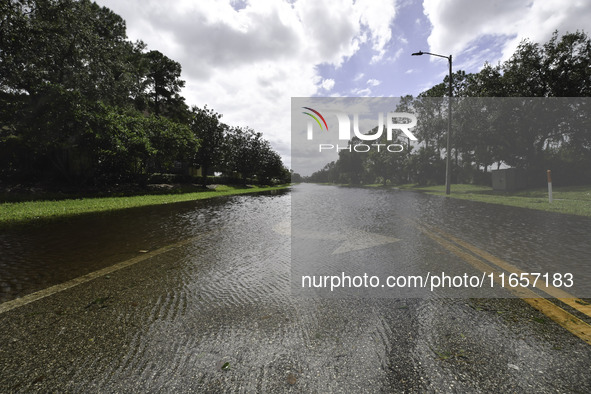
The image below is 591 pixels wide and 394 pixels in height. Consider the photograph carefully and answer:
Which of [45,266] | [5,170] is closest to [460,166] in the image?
[45,266]

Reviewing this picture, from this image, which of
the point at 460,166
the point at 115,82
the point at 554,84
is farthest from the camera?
the point at 460,166

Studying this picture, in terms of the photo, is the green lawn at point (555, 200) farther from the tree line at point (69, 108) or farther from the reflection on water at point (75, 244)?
the tree line at point (69, 108)

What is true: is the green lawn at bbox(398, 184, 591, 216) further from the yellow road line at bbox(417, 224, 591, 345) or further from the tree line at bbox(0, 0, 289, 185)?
the tree line at bbox(0, 0, 289, 185)

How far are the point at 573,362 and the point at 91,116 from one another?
2054cm

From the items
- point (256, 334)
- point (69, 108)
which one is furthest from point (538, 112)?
point (69, 108)

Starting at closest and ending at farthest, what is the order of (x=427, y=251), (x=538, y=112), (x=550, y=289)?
1. (x=550, y=289)
2. (x=427, y=251)
3. (x=538, y=112)

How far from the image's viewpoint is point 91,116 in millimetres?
15602

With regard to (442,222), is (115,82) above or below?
above

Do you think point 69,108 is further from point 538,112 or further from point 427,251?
point 538,112

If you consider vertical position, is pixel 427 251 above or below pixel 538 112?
below

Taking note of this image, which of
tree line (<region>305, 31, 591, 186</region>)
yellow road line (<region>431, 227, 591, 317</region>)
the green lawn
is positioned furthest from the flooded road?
tree line (<region>305, 31, 591, 186</region>)

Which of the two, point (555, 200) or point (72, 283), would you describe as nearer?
point (72, 283)

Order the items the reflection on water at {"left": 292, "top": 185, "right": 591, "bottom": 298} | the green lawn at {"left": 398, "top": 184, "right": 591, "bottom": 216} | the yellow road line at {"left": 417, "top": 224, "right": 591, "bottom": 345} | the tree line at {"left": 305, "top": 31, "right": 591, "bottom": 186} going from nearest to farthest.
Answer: the yellow road line at {"left": 417, "top": 224, "right": 591, "bottom": 345}, the reflection on water at {"left": 292, "top": 185, "right": 591, "bottom": 298}, the green lawn at {"left": 398, "top": 184, "right": 591, "bottom": 216}, the tree line at {"left": 305, "top": 31, "right": 591, "bottom": 186}

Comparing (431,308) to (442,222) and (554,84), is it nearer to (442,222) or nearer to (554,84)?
(442,222)
